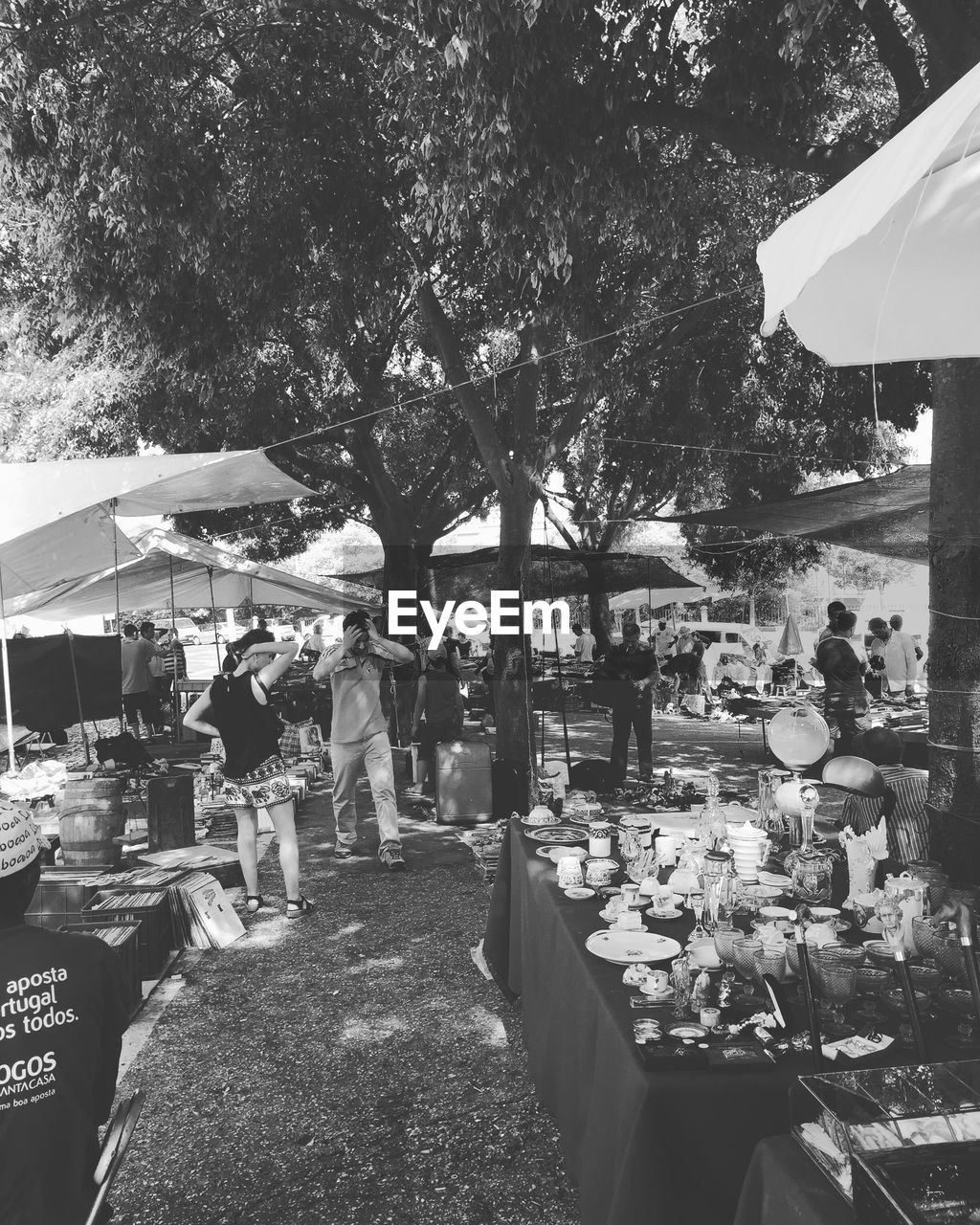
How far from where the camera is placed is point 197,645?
3772cm

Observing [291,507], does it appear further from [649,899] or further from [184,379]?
[649,899]

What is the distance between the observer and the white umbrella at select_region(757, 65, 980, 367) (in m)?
1.98

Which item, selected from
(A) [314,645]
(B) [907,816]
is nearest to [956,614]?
(B) [907,816]

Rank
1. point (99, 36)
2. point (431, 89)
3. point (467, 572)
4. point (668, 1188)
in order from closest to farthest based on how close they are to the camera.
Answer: point (668, 1188) < point (431, 89) < point (99, 36) < point (467, 572)

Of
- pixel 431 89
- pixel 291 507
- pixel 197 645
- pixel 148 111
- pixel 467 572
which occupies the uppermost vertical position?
pixel 148 111

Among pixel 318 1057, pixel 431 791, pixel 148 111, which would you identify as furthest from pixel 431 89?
pixel 431 791

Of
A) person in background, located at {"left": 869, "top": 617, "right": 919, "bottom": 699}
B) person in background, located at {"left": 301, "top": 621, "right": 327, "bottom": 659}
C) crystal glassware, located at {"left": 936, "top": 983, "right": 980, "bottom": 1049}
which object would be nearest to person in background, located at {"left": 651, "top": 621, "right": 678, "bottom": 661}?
person in background, located at {"left": 869, "top": 617, "right": 919, "bottom": 699}

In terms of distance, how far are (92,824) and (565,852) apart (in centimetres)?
397

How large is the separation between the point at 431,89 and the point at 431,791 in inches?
260

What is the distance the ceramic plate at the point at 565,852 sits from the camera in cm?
397

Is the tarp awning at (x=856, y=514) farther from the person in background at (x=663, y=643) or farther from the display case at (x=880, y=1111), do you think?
the person in background at (x=663, y=643)

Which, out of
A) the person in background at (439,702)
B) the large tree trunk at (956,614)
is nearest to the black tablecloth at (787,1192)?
the large tree trunk at (956,614)

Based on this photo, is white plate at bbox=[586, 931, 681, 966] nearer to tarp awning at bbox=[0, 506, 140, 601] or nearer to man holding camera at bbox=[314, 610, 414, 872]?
man holding camera at bbox=[314, 610, 414, 872]

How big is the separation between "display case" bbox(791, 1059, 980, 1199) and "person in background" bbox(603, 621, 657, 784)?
7.99m
